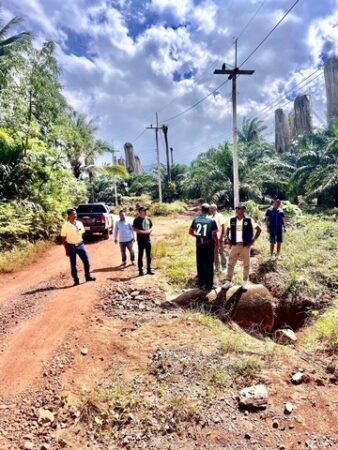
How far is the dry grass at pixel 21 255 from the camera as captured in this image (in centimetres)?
1056

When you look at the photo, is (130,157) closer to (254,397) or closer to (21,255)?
(21,255)

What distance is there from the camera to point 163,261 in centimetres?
1008

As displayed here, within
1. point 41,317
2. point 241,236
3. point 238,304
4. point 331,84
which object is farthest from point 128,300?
point 331,84

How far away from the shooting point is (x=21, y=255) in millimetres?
11656

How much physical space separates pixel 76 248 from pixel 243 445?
537cm

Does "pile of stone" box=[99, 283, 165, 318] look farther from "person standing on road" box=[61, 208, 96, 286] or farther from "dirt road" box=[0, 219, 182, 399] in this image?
"person standing on road" box=[61, 208, 96, 286]

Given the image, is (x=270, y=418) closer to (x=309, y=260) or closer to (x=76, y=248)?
(x=76, y=248)

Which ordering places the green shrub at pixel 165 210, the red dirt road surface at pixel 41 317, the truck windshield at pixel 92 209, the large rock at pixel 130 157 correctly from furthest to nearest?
the large rock at pixel 130 157 → the green shrub at pixel 165 210 → the truck windshield at pixel 92 209 → the red dirt road surface at pixel 41 317

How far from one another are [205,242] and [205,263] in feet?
1.58

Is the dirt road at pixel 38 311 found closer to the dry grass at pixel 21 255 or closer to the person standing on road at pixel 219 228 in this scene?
the dry grass at pixel 21 255

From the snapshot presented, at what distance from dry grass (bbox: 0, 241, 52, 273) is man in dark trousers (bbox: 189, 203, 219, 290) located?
620 cm

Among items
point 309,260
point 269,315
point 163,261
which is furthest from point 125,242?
point 309,260

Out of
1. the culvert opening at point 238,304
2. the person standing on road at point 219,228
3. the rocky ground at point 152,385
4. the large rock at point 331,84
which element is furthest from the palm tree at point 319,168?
the large rock at point 331,84

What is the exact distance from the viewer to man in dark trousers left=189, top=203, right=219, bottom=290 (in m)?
7.11
